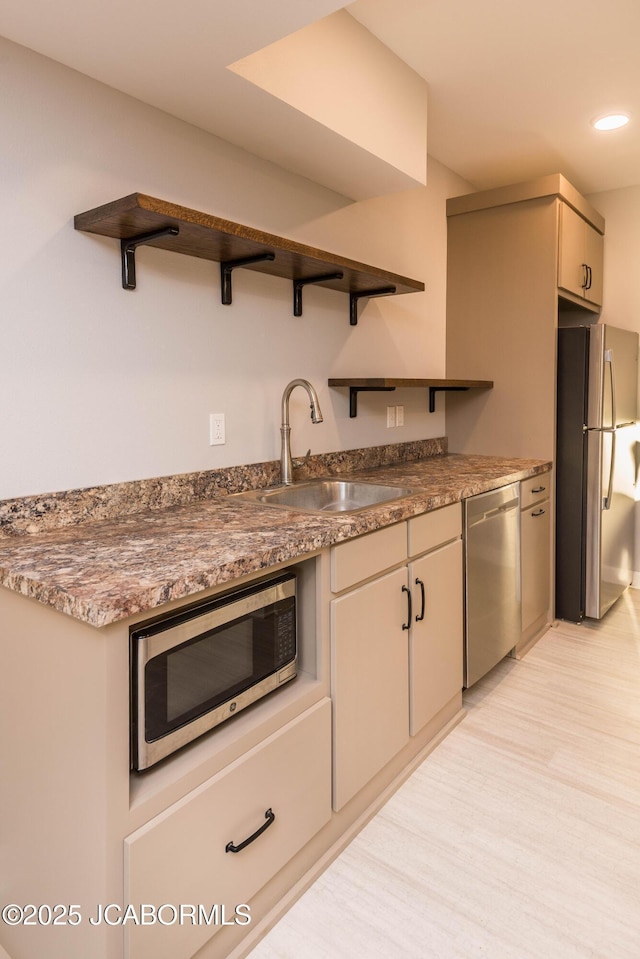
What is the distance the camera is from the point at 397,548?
189 cm

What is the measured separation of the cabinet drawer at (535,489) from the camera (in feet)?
9.29

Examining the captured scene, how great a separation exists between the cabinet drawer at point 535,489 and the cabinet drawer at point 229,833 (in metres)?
1.60

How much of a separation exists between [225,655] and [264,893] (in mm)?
598

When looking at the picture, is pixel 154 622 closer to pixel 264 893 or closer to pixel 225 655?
pixel 225 655

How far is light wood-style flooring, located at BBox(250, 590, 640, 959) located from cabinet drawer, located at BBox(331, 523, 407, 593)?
2.43 feet

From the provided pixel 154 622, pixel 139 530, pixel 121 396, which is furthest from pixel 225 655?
pixel 121 396

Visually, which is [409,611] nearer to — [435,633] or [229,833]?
[435,633]

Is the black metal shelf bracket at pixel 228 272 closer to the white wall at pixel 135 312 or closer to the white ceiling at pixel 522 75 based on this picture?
the white wall at pixel 135 312

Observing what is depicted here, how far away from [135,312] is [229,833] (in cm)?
138

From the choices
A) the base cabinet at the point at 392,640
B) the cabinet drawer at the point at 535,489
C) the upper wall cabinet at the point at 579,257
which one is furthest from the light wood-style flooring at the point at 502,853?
the upper wall cabinet at the point at 579,257

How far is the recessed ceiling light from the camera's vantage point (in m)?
2.75

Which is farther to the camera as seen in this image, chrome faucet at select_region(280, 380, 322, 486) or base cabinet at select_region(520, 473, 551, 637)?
base cabinet at select_region(520, 473, 551, 637)

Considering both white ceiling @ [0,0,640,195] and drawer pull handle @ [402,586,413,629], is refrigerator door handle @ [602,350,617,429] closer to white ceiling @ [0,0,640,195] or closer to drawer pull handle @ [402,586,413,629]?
white ceiling @ [0,0,640,195]

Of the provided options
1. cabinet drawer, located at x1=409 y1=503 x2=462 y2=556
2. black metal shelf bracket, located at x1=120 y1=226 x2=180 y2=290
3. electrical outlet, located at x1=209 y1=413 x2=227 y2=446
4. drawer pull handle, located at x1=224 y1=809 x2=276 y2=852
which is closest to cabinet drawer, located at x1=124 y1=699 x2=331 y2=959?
drawer pull handle, located at x1=224 y1=809 x2=276 y2=852
